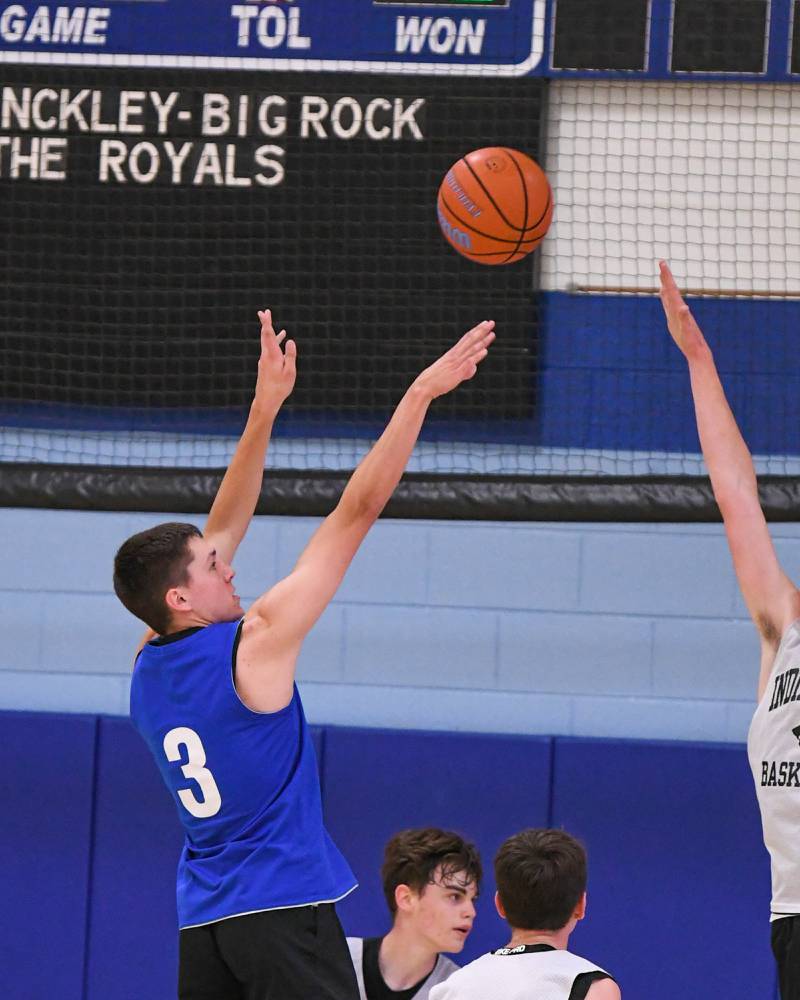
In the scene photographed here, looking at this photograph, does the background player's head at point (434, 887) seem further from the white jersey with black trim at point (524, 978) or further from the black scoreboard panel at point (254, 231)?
the white jersey with black trim at point (524, 978)

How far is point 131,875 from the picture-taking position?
5188 millimetres

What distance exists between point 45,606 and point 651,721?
86.7 inches

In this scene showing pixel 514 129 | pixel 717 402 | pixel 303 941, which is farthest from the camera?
pixel 514 129

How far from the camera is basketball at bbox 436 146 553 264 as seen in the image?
4.05 m

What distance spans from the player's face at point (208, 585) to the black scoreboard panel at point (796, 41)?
2772mm

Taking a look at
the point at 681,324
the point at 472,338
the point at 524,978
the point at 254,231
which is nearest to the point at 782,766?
the point at 524,978

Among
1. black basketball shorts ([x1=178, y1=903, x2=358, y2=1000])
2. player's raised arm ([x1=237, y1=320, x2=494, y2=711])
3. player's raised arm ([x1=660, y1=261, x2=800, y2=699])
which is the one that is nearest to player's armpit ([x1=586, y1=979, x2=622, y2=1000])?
black basketball shorts ([x1=178, y1=903, x2=358, y2=1000])

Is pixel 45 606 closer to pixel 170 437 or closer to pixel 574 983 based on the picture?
pixel 170 437

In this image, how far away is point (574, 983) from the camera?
278 cm

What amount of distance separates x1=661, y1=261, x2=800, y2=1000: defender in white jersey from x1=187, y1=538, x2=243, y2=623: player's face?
1.05 meters

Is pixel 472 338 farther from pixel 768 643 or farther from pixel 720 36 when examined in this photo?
pixel 720 36

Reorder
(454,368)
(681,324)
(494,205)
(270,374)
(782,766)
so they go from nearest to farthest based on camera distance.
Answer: (782,766), (454,368), (681,324), (270,374), (494,205)

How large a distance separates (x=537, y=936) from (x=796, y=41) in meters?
3.08

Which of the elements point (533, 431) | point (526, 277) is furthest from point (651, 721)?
point (526, 277)
